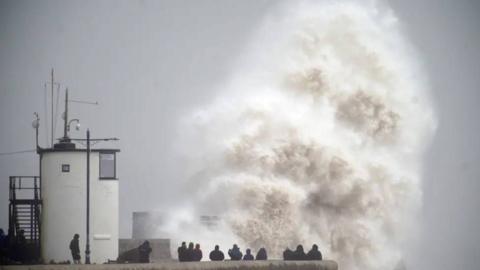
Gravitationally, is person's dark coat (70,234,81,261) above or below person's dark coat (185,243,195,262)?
above

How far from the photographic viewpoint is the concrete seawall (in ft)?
99.8

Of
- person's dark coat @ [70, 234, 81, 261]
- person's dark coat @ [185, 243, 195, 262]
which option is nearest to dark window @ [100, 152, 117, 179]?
person's dark coat @ [70, 234, 81, 261]

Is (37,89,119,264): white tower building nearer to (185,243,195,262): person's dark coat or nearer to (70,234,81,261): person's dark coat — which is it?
(70,234,81,261): person's dark coat

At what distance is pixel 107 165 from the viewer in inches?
1484

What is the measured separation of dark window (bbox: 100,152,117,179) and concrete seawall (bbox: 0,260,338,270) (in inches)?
228

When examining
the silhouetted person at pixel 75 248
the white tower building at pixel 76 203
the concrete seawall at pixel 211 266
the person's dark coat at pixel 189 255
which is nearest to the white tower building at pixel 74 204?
the white tower building at pixel 76 203

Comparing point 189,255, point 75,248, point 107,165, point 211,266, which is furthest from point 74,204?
point 211,266

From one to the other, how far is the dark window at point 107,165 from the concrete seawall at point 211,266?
5793 millimetres

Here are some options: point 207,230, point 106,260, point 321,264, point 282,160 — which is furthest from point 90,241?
point 282,160

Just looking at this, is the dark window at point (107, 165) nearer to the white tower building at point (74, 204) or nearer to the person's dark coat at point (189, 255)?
the white tower building at point (74, 204)

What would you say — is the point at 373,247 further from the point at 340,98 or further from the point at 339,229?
the point at 340,98

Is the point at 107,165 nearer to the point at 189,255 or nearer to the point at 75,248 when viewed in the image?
the point at 75,248

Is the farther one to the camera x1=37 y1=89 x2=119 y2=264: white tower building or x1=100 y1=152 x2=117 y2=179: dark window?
x1=100 y1=152 x2=117 y2=179: dark window

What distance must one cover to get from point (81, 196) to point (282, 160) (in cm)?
1975
